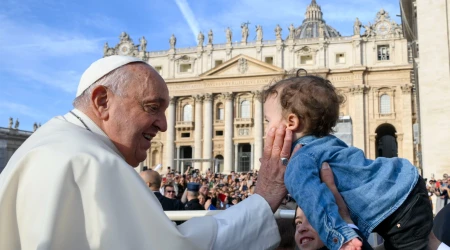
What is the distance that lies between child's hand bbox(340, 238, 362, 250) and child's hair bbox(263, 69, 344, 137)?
58 centimetres

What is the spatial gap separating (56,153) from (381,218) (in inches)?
52.9

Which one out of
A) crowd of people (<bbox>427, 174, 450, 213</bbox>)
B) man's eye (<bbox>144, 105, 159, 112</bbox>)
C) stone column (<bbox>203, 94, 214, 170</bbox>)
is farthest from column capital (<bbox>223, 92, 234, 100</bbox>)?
man's eye (<bbox>144, 105, 159, 112</bbox>)

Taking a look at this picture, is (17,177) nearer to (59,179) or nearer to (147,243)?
(59,179)

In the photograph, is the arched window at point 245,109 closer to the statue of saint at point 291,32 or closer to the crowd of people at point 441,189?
the statue of saint at point 291,32

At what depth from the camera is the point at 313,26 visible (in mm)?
60000

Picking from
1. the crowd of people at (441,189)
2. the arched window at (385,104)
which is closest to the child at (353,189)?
the crowd of people at (441,189)

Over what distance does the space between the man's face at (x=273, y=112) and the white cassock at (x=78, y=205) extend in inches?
30.3

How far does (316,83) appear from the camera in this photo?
2.12 m

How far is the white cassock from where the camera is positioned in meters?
1.39

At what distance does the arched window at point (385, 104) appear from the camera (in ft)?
130

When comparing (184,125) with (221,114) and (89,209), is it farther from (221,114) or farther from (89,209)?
(89,209)

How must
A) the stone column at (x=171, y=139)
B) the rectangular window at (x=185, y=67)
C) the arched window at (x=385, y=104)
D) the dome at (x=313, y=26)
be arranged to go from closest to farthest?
the arched window at (x=385, y=104) < the stone column at (x=171, y=139) < the rectangular window at (x=185, y=67) < the dome at (x=313, y=26)

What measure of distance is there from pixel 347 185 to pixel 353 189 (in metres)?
0.03

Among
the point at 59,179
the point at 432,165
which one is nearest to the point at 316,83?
the point at 59,179
